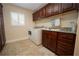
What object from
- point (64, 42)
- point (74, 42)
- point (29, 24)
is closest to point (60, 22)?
point (64, 42)

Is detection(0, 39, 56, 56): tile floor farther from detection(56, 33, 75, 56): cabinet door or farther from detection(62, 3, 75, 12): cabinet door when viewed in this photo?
detection(62, 3, 75, 12): cabinet door

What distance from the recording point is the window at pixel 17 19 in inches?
133

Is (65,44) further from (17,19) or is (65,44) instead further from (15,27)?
(17,19)

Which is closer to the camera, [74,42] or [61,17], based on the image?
[74,42]

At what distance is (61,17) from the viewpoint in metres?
2.27

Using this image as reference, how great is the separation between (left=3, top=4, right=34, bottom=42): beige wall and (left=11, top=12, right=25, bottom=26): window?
196 mm

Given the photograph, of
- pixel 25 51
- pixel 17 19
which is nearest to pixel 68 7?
pixel 25 51

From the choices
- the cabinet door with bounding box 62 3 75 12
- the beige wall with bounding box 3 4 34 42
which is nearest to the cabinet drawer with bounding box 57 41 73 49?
the cabinet door with bounding box 62 3 75 12

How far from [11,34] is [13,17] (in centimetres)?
106

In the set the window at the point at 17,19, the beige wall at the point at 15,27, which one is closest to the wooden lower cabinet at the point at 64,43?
the beige wall at the point at 15,27

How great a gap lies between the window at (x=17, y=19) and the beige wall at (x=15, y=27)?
0.64ft

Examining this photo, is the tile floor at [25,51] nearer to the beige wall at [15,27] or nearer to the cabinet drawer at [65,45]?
the cabinet drawer at [65,45]

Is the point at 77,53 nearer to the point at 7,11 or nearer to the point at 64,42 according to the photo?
the point at 64,42

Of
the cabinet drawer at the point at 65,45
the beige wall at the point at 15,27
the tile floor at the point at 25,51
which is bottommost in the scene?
the tile floor at the point at 25,51
